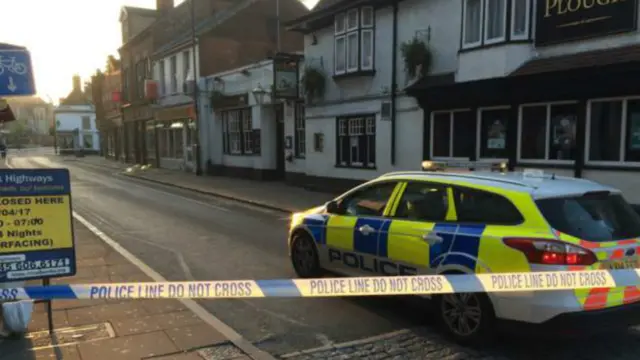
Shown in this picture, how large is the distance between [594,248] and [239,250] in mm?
6005

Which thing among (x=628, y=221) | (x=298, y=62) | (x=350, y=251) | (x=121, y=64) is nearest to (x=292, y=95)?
(x=298, y=62)

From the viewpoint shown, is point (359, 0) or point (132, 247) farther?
point (359, 0)

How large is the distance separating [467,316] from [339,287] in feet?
4.17

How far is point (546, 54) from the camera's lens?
11422mm

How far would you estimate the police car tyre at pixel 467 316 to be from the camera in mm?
4418

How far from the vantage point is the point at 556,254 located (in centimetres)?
402

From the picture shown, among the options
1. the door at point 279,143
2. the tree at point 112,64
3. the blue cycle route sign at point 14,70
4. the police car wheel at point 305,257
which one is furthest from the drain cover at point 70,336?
the tree at point 112,64

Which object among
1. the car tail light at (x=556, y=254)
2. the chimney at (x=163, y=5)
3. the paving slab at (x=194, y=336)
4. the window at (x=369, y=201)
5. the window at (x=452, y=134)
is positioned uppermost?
the chimney at (x=163, y=5)

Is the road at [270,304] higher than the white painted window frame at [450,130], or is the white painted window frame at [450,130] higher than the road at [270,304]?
the white painted window frame at [450,130]

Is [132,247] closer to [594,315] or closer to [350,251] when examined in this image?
[350,251]

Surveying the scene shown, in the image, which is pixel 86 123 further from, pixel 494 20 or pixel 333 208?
pixel 333 208

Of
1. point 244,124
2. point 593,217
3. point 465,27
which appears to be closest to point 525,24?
point 465,27

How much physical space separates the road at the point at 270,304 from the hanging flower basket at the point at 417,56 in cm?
560

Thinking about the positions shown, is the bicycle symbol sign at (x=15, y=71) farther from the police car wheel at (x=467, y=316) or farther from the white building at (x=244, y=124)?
the white building at (x=244, y=124)
